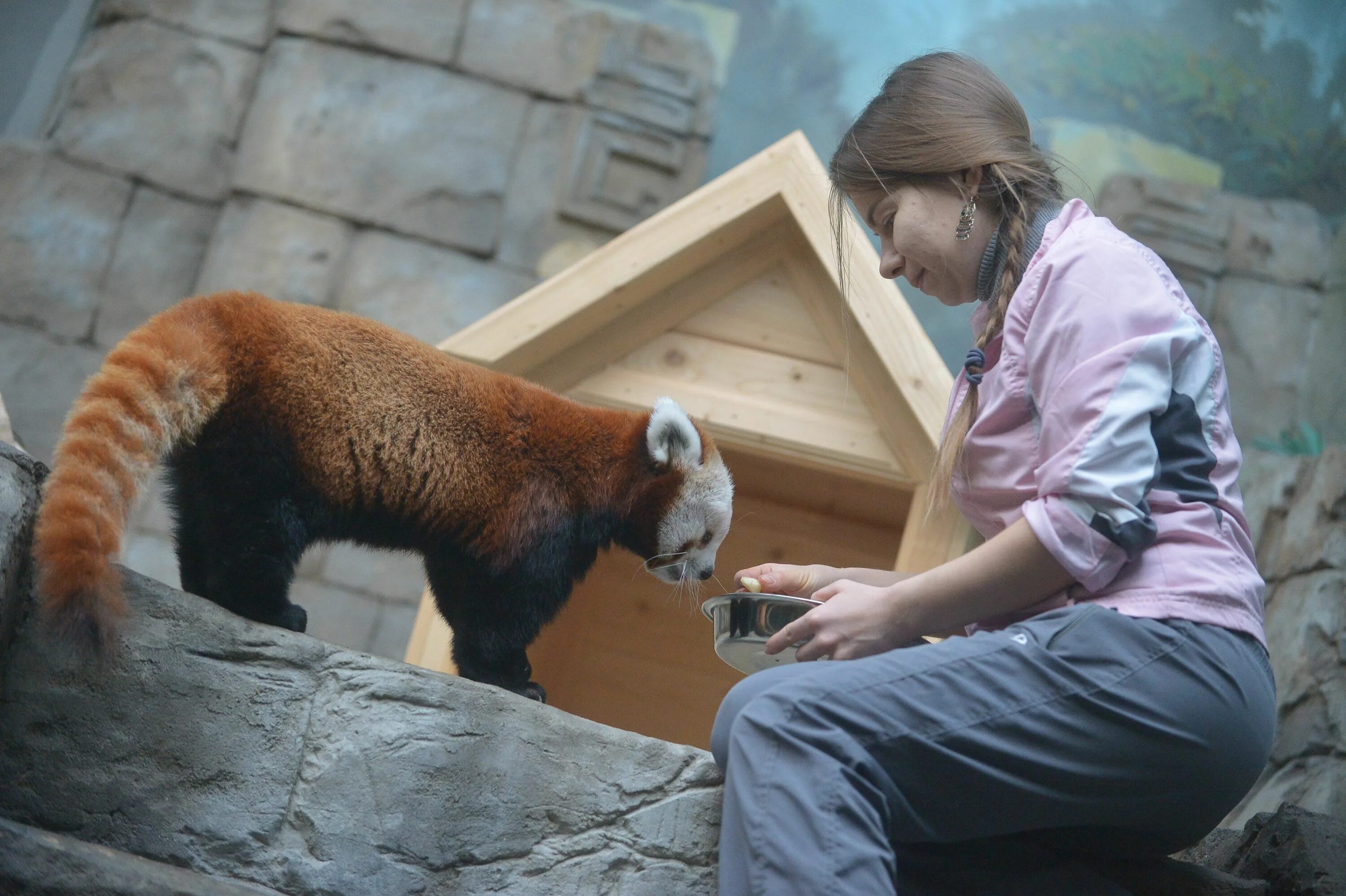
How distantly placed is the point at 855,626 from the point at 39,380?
488 centimetres

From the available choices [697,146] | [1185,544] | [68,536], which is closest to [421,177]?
[697,146]

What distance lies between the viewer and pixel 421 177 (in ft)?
17.9

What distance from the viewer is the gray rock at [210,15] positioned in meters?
5.38

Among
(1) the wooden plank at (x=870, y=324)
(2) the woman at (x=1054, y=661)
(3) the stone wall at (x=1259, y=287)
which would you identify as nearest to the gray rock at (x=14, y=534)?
(2) the woman at (x=1054, y=661)

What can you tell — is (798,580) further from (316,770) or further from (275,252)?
(275,252)

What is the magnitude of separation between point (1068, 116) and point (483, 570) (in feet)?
18.6

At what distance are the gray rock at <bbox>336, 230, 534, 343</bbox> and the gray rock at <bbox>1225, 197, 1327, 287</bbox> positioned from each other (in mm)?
3995

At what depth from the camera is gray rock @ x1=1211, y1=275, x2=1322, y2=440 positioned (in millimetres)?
5910

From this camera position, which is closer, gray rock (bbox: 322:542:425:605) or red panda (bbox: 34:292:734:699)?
red panda (bbox: 34:292:734:699)

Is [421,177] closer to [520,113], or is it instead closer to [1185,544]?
[520,113]

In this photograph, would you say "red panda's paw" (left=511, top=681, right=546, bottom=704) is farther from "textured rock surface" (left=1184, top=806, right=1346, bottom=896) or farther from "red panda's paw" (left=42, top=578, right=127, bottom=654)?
"textured rock surface" (left=1184, top=806, right=1346, bottom=896)

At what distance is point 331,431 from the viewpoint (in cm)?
193

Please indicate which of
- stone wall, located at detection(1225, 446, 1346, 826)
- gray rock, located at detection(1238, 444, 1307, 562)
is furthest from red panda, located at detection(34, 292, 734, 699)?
gray rock, located at detection(1238, 444, 1307, 562)

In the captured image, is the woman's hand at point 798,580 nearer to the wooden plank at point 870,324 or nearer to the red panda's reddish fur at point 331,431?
the red panda's reddish fur at point 331,431
